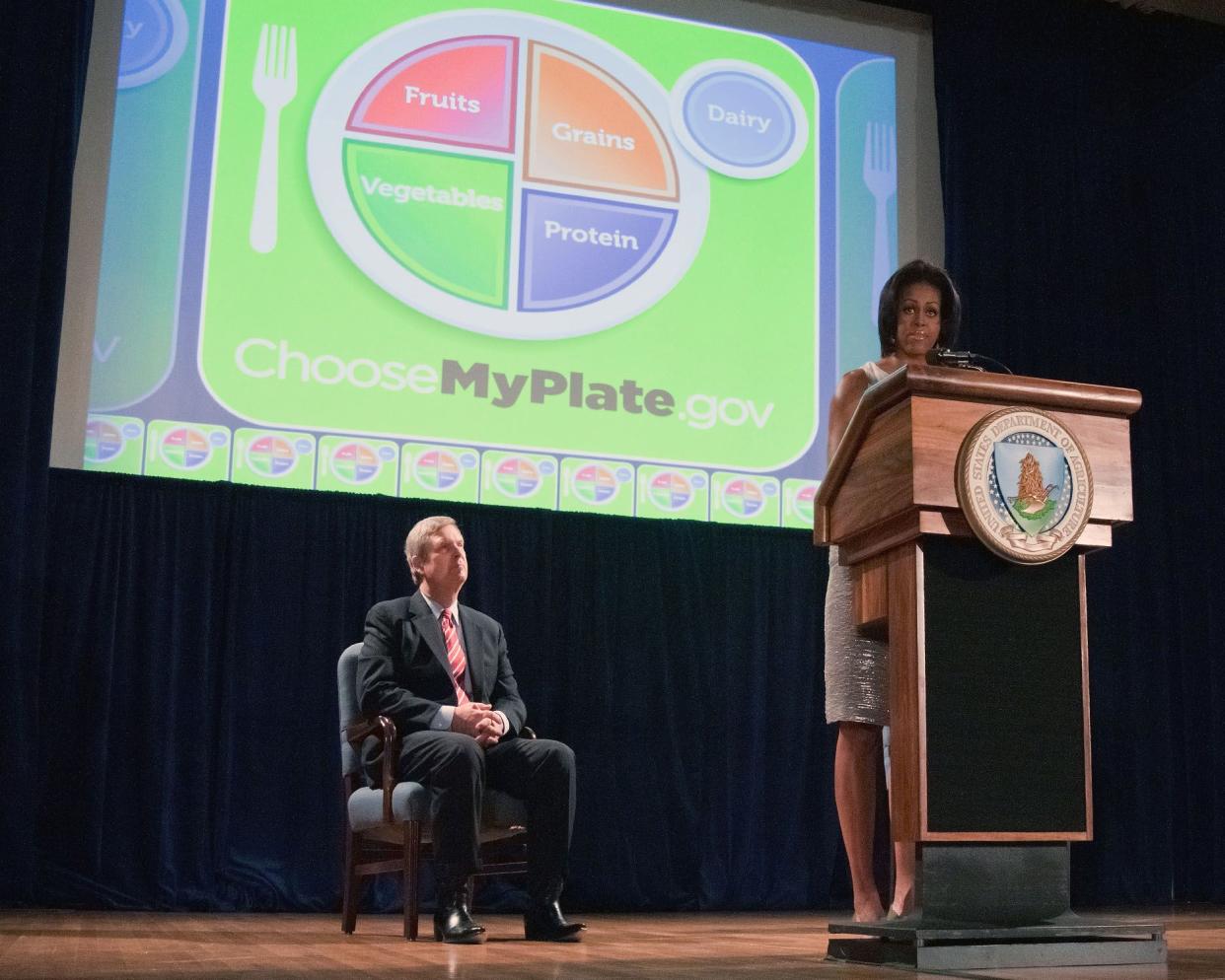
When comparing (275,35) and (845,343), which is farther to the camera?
(845,343)

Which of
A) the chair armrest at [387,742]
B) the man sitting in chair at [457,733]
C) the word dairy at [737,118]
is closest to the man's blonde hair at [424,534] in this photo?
the man sitting in chair at [457,733]

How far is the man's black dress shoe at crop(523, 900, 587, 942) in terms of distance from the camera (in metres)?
3.05

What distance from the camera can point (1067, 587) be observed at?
2.02 metres

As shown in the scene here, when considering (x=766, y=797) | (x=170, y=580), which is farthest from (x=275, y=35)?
(x=766, y=797)

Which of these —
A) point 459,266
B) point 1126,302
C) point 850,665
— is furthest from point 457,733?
point 1126,302

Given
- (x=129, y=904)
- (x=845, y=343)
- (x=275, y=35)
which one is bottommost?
(x=129, y=904)

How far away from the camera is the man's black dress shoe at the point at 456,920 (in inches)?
115

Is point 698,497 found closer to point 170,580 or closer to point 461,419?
point 461,419

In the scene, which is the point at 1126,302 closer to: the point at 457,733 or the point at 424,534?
the point at 424,534

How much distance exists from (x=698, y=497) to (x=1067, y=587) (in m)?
2.71

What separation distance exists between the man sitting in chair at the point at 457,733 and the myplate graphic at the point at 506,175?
1291mm

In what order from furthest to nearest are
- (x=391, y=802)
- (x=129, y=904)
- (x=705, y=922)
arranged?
(x=129, y=904) → (x=705, y=922) → (x=391, y=802)

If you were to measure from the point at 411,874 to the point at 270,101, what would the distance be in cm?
252

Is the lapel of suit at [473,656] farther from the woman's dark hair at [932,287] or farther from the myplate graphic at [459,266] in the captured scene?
the woman's dark hair at [932,287]
